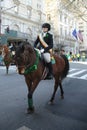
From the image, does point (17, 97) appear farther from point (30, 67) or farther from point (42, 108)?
point (30, 67)

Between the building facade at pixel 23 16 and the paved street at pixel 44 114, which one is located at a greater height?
the building facade at pixel 23 16

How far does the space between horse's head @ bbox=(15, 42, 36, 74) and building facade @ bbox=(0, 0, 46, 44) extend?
36.2 m

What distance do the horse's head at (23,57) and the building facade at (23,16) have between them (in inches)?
1426

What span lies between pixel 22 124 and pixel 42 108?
1.41m

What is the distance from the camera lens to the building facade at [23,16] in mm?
43669

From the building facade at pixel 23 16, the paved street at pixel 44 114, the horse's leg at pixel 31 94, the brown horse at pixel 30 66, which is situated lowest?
the paved street at pixel 44 114

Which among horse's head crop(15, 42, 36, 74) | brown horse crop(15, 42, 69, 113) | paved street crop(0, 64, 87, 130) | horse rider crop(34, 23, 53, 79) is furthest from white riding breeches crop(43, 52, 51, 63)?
paved street crop(0, 64, 87, 130)

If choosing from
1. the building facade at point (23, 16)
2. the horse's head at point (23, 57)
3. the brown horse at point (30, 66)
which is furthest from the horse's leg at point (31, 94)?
the building facade at point (23, 16)

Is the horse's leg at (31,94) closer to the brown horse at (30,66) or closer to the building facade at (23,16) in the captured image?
the brown horse at (30,66)

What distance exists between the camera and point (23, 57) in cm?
547

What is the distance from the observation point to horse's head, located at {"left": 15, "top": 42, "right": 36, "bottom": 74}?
5.43 m

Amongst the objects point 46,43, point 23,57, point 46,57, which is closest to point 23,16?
point 46,43

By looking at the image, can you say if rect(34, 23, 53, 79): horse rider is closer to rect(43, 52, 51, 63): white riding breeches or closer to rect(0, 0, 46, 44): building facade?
rect(43, 52, 51, 63): white riding breeches

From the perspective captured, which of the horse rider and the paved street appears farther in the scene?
the horse rider
